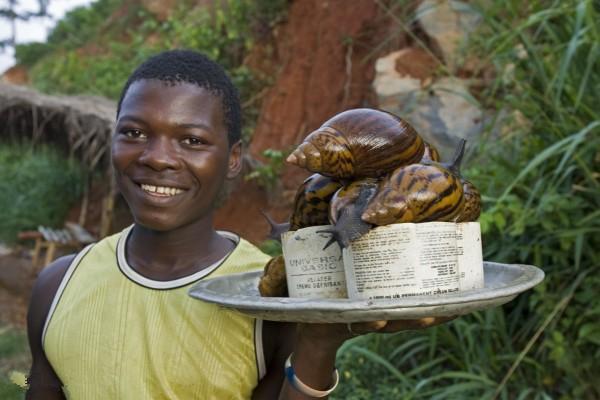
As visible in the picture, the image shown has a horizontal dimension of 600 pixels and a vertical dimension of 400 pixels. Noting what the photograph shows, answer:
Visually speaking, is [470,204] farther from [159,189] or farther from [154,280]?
[154,280]

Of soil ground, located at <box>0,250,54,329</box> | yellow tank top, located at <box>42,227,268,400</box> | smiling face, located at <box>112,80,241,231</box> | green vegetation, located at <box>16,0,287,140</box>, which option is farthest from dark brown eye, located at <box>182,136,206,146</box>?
soil ground, located at <box>0,250,54,329</box>

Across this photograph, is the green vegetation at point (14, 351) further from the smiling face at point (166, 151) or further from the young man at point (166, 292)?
the smiling face at point (166, 151)

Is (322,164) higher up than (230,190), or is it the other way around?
(322,164)

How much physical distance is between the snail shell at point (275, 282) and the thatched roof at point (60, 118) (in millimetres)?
7974

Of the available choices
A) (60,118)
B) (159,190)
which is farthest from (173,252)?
(60,118)

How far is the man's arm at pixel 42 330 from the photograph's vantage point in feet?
6.07

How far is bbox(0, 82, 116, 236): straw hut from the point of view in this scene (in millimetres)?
9492

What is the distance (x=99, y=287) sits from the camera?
1.83 metres

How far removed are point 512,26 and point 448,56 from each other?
220cm

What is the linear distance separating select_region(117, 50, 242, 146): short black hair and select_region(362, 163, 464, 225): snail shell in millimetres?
654

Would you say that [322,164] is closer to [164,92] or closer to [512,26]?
[164,92]

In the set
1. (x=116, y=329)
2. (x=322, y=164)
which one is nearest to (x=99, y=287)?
(x=116, y=329)

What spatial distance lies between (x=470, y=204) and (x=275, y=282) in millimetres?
451

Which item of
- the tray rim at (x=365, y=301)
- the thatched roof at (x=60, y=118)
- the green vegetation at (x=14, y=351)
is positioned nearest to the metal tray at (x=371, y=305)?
the tray rim at (x=365, y=301)
